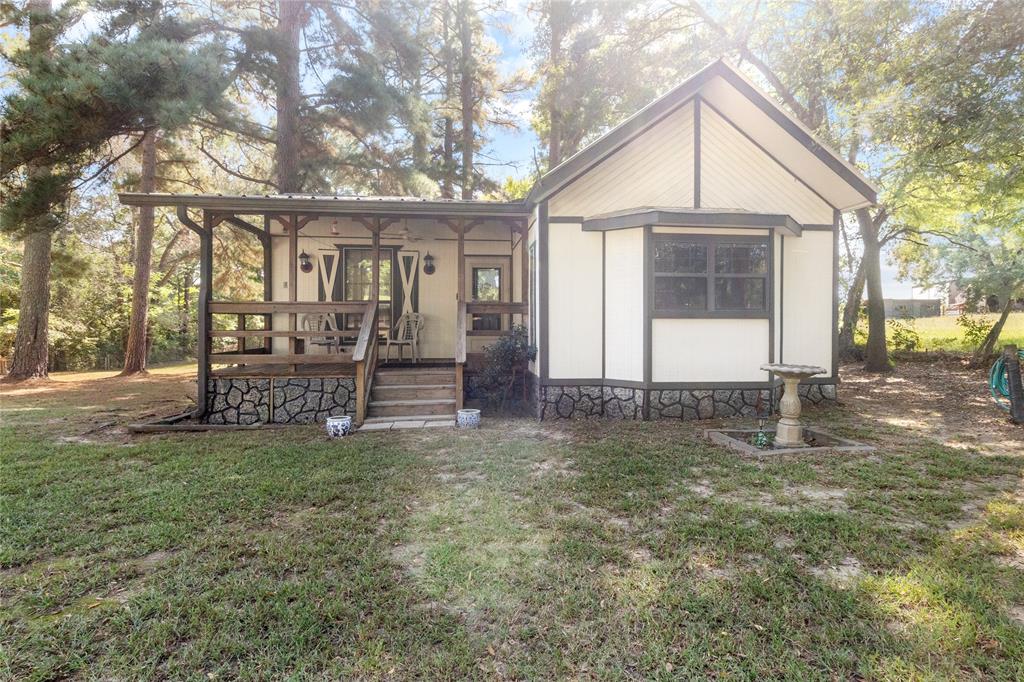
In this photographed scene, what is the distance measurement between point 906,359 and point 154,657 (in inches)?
689

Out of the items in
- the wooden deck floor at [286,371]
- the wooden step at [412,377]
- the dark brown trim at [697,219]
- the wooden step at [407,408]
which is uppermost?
the dark brown trim at [697,219]

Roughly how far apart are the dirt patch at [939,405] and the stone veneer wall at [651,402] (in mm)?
1667

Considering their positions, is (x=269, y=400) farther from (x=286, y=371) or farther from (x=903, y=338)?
(x=903, y=338)

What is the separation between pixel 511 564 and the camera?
2883mm

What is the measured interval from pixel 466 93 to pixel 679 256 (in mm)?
10817

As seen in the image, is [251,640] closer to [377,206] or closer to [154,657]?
[154,657]

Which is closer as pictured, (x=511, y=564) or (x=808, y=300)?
(x=511, y=564)

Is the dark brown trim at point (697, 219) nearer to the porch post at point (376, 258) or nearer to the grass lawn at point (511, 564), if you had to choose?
the grass lawn at point (511, 564)

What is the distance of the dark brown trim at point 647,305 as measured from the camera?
6727 mm

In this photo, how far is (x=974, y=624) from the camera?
2316 mm

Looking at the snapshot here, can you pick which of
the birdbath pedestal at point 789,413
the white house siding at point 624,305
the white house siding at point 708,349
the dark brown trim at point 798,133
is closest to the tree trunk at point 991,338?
the dark brown trim at point 798,133

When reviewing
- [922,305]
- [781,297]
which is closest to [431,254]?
[781,297]

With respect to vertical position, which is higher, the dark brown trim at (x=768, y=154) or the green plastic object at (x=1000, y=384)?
the dark brown trim at (x=768, y=154)

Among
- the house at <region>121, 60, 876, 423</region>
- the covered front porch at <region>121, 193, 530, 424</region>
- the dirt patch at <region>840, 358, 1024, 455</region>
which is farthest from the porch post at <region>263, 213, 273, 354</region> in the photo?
the dirt patch at <region>840, 358, 1024, 455</region>
